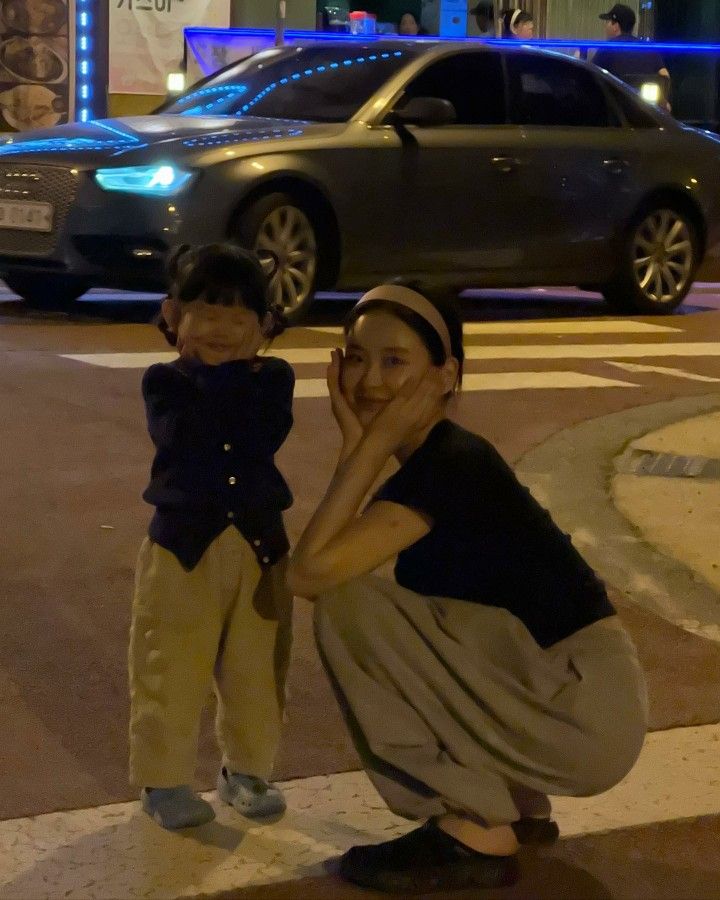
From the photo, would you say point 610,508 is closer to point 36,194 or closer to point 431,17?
point 36,194

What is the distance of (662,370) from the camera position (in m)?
9.18

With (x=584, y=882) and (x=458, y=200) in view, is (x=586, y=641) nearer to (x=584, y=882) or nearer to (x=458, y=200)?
(x=584, y=882)

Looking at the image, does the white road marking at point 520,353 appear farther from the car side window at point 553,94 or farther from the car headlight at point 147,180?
the car side window at point 553,94

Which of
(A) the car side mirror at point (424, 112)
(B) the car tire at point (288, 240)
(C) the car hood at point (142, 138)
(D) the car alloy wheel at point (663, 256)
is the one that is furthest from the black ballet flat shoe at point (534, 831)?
(D) the car alloy wheel at point (663, 256)

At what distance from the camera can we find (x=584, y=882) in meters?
3.14

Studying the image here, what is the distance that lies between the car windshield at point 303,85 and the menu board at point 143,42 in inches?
335

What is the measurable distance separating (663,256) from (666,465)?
5.54 m

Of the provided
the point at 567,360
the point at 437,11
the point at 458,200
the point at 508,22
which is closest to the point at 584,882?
the point at 567,360

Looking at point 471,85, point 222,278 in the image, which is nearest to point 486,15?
point 471,85

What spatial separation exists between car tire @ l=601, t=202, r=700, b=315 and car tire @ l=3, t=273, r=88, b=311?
11.8ft

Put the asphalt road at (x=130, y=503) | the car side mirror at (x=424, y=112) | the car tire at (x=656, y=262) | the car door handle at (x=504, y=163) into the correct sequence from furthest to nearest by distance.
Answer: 1. the car tire at (x=656, y=262)
2. the car door handle at (x=504, y=163)
3. the car side mirror at (x=424, y=112)
4. the asphalt road at (x=130, y=503)

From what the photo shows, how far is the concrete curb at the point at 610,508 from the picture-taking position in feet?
16.2

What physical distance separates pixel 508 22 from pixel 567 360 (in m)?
12.6

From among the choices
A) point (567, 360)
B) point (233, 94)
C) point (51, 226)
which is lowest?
point (567, 360)
